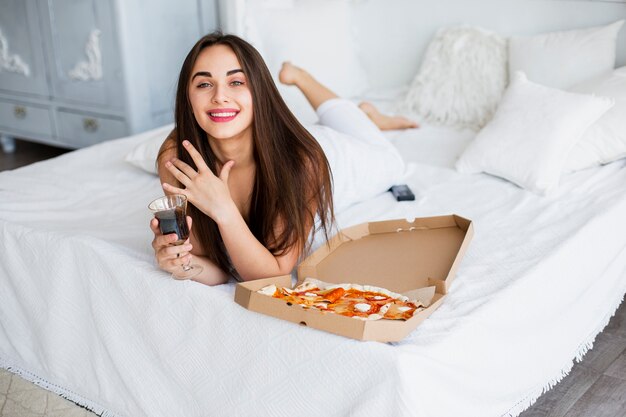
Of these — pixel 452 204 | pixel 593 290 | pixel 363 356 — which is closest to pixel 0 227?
pixel 363 356

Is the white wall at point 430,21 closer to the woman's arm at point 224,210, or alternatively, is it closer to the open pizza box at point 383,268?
the open pizza box at point 383,268

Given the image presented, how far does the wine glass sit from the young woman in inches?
1.3

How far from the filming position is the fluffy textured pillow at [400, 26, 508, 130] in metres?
2.92

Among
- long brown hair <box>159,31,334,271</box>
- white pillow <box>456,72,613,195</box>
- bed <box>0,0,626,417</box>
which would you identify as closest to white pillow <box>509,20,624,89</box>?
white pillow <box>456,72,613,195</box>

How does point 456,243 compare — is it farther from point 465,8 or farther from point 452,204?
point 465,8

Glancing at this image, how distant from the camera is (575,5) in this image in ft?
9.38

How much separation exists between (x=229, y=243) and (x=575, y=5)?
1905mm

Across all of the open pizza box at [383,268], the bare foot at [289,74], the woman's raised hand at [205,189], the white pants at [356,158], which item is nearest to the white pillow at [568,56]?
the white pants at [356,158]

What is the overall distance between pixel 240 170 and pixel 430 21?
1.73 meters

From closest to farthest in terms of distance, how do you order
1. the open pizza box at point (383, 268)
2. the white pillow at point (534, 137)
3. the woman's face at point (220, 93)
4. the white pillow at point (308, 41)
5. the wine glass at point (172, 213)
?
the open pizza box at point (383, 268) → the wine glass at point (172, 213) → the woman's face at point (220, 93) → the white pillow at point (534, 137) → the white pillow at point (308, 41)

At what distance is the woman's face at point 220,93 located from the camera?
5.45ft

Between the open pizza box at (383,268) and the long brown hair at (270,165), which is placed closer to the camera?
the open pizza box at (383,268)

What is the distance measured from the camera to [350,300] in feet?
5.04

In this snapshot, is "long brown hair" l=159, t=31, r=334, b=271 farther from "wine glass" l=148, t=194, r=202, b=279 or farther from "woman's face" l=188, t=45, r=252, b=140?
"wine glass" l=148, t=194, r=202, b=279
